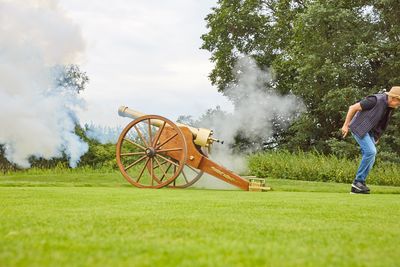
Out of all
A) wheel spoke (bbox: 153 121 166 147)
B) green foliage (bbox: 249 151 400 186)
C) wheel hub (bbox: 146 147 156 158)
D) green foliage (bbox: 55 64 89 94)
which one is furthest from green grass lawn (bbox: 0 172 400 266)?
green foliage (bbox: 55 64 89 94)

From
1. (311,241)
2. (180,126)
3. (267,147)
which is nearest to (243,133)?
(267,147)

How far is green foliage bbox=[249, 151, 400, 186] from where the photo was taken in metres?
12.7

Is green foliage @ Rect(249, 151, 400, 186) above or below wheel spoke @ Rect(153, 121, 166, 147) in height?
below

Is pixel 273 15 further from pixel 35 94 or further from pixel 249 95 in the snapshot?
pixel 35 94

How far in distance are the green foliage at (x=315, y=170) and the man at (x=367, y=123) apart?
4727 millimetres

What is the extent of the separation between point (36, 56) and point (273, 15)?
10891mm

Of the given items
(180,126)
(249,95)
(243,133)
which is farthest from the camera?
(249,95)

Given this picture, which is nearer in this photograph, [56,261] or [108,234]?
[56,261]

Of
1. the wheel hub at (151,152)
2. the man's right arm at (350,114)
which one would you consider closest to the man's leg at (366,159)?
the man's right arm at (350,114)

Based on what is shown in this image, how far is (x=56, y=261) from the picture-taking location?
6.20 ft

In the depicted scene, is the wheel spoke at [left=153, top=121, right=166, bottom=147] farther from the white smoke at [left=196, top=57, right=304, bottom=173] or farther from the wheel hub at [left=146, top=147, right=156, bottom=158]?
the white smoke at [left=196, top=57, right=304, bottom=173]

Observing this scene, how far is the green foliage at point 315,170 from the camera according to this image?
12672mm

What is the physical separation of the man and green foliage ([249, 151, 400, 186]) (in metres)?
4.73

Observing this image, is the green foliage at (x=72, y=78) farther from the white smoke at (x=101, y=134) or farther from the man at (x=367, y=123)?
the man at (x=367, y=123)
